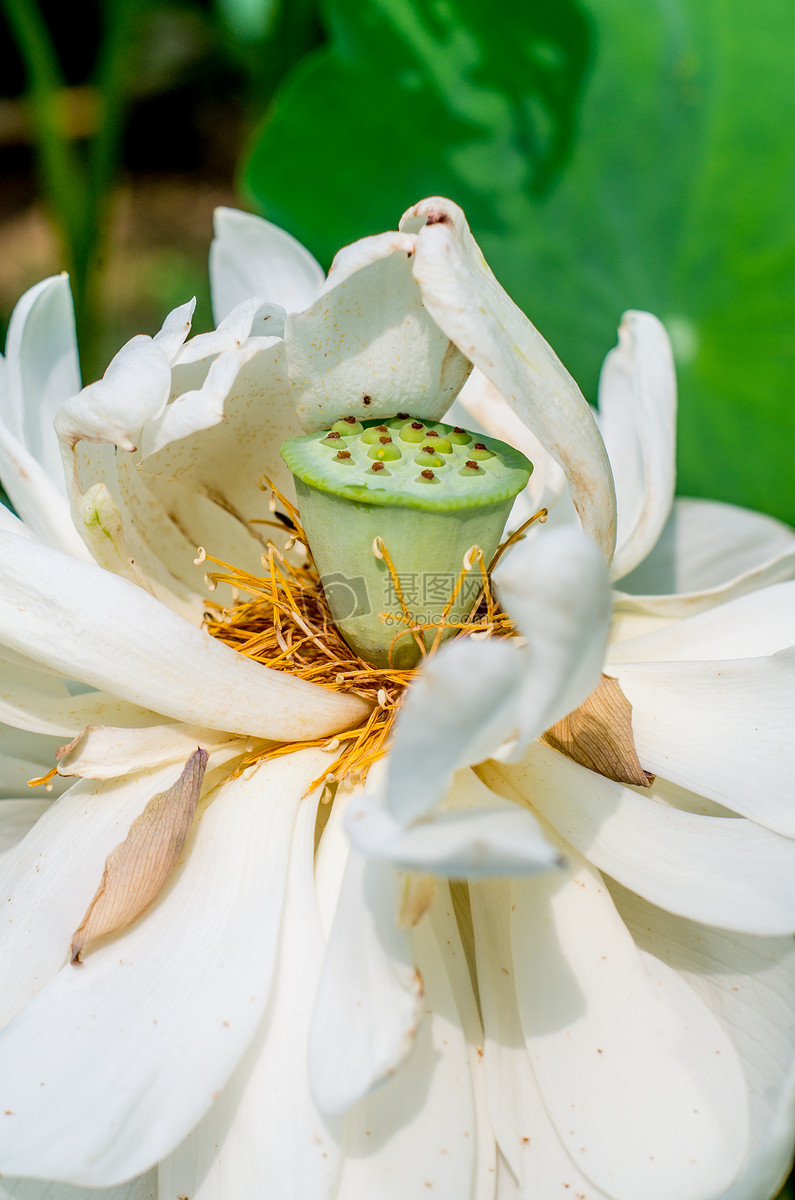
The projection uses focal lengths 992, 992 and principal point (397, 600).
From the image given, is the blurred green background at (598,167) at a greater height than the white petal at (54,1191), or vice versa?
the blurred green background at (598,167)

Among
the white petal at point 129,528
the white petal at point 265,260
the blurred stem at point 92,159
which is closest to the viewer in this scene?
the white petal at point 129,528

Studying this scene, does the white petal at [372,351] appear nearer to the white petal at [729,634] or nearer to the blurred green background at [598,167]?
the white petal at [729,634]

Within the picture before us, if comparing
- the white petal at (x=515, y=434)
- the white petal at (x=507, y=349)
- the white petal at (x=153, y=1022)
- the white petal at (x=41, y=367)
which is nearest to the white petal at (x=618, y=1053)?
the white petal at (x=153, y=1022)

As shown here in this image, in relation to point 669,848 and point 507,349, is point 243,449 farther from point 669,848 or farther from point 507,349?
point 669,848

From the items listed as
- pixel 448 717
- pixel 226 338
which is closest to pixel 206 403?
pixel 226 338

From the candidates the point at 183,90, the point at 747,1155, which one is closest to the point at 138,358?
the point at 747,1155

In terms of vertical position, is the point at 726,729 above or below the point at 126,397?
below
